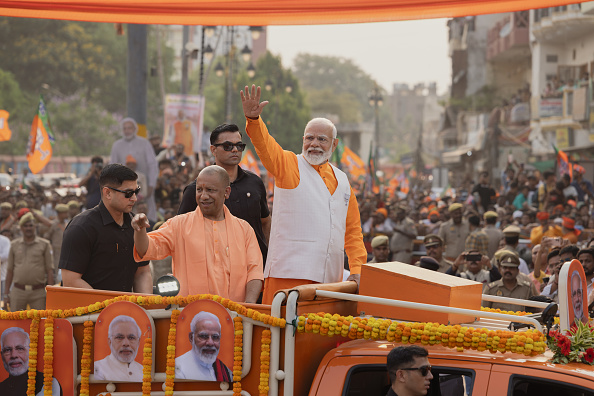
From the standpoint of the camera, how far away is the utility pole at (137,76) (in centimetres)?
1645

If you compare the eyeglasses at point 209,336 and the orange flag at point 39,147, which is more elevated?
the orange flag at point 39,147

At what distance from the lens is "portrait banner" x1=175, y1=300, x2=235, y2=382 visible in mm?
4164

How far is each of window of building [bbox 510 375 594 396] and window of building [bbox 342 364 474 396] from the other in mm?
193

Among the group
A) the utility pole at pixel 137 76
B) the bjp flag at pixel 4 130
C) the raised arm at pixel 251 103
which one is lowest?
the raised arm at pixel 251 103

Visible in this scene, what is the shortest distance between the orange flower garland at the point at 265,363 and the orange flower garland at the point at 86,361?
0.95m

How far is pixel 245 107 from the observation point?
5.08m

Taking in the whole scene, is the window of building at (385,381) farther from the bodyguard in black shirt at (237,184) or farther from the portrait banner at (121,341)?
the bodyguard in black shirt at (237,184)

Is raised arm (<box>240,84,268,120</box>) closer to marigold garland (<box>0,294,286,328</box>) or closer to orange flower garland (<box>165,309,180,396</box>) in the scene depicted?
marigold garland (<box>0,294,286,328</box>)

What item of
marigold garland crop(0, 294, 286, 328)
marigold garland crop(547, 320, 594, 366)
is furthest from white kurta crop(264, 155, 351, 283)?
marigold garland crop(547, 320, 594, 366)

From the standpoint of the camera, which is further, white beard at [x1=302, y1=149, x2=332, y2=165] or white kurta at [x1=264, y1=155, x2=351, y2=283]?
white beard at [x1=302, y1=149, x2=332, y2=165]

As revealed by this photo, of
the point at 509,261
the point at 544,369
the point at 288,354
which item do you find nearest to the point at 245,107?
the point at 288,354

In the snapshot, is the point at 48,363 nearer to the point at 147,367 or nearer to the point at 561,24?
the point at 147,367

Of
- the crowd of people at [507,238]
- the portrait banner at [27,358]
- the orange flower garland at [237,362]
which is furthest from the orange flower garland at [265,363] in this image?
the crowd of people at [507,238]

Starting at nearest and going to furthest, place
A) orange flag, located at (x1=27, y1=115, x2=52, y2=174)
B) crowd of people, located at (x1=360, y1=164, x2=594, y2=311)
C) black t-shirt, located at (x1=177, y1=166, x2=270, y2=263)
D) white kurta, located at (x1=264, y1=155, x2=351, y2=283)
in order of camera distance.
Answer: white kurta, located at (x1=264, y1=155, x2=351, y2=283) < black t-shirt, located at (x1=177, y1=166, x2=270, y2=263) < crowd of people, located at (x1=360, y1=164, x2=594, y2=311) < orange flag, located at (x1=27, y1=115, x2=52, y2=174)
